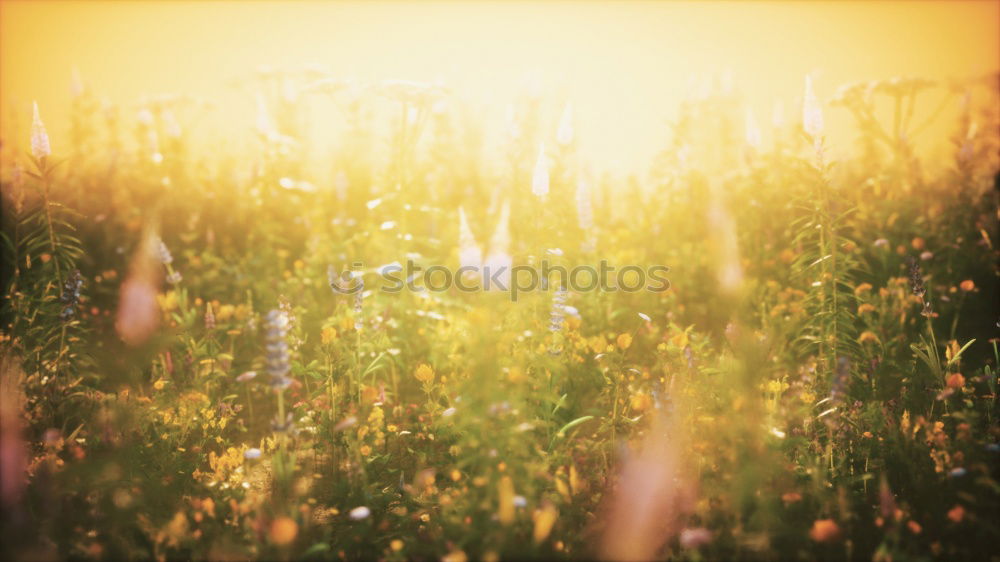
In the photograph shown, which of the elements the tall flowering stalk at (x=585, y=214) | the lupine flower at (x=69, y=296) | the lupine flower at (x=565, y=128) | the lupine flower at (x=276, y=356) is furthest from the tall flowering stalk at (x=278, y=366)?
the tall flowering stalk at (x=585, y=214)

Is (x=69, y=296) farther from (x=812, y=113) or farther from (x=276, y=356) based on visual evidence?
(x=812, y=113)

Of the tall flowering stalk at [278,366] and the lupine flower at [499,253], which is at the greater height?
the lupine flower at [499,253]

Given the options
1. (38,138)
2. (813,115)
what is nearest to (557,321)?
(813,115)

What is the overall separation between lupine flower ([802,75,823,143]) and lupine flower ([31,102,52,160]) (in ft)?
16.2

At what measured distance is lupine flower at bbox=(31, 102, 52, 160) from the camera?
143 inches

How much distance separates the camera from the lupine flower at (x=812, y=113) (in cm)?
355

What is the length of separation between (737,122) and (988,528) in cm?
592

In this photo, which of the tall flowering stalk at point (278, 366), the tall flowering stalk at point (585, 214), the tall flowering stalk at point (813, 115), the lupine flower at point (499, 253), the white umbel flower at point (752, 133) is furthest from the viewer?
the white umbel flower at point (752, 133)

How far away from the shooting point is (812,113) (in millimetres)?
3586

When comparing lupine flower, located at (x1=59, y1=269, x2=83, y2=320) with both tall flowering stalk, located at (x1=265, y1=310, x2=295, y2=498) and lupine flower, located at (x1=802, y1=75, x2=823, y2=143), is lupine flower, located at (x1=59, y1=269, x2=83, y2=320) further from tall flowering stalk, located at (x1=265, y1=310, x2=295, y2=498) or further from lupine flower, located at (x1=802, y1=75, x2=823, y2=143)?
lupine flower, located at (x1=802, y1=75, x2=823, y2=143)

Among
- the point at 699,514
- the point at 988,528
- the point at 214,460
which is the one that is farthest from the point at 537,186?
the point at 988,528

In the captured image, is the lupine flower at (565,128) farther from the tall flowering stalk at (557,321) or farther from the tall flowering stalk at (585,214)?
the tall flowering stalk at (557,321)

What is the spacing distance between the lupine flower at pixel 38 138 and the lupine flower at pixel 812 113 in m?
4.93

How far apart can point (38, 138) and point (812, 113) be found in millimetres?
4985
